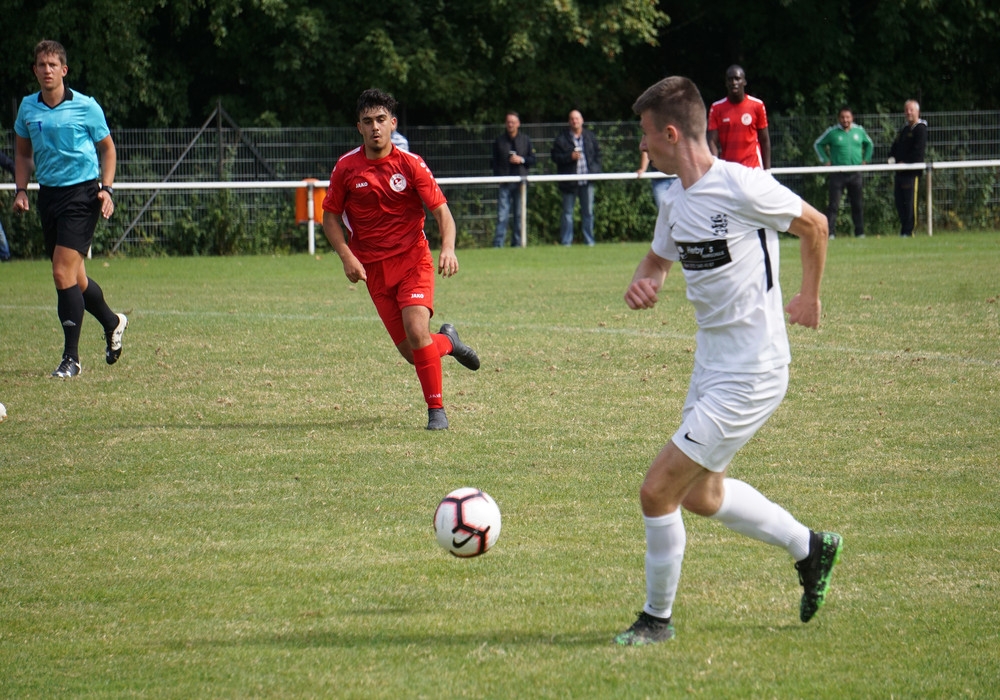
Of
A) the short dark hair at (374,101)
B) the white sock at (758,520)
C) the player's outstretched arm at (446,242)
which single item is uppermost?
the short dark hair at (374,101)

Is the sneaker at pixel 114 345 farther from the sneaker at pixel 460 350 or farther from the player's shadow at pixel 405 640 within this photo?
the player's shadow at pixel 405 640

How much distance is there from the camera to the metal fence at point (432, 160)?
21844mm

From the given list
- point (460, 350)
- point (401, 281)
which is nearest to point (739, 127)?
point (460, 350)


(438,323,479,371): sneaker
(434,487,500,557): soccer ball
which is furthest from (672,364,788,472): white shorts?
(438,323,479,371): sneaker

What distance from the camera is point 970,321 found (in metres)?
11.2

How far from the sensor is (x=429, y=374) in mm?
7562

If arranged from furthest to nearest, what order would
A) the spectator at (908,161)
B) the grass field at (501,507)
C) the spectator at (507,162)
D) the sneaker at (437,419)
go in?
the spectator at (908,161) < the spectator at (507,162) < the sneaker at (437,419) < the grass field at (501,507)

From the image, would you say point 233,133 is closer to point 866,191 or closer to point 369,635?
point 866,191

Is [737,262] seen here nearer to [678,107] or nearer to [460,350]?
[678,107]

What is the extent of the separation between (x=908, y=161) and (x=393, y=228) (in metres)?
17.2

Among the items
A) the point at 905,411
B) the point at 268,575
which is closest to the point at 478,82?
the point at 905,411

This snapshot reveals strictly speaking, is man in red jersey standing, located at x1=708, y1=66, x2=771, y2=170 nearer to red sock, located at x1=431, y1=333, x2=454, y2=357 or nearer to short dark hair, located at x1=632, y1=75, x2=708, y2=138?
red sock, located at x1=431, y1=333, x2=454, y2=357

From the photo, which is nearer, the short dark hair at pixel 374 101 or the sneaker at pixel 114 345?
the short dark hair at pixel 374 101

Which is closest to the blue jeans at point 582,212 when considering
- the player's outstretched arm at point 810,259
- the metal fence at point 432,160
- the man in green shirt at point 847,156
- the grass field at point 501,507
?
the metal fence at point 432,160
